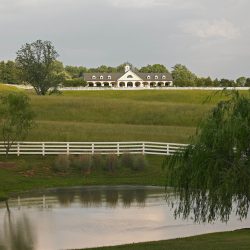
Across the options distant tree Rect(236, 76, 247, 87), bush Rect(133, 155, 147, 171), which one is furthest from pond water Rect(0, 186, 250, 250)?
distant tree Rect(236, 76, 247, 87)

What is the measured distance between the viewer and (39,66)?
95.7m

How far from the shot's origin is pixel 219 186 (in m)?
18.6

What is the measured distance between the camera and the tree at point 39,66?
95688 mm

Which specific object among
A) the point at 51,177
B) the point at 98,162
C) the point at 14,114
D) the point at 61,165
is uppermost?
the point at 14,114

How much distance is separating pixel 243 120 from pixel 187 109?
4676 cm

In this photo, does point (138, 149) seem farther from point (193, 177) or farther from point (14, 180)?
point (193, 177)

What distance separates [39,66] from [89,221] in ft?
238

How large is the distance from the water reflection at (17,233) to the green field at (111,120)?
70.3ft

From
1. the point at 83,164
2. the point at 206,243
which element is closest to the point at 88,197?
the point at 83,164

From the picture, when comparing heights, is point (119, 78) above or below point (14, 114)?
above

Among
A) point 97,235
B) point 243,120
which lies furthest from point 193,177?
point 97,235

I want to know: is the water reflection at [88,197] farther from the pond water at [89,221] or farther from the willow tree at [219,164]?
the willow tree at [219,164]

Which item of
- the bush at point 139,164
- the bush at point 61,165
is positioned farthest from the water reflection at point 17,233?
the bush at point 139,164

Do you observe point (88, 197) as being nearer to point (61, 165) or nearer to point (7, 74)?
point (61, 165)
